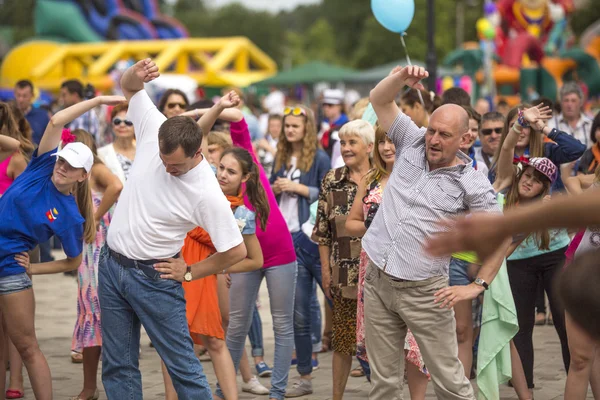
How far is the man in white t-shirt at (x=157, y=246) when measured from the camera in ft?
17.0

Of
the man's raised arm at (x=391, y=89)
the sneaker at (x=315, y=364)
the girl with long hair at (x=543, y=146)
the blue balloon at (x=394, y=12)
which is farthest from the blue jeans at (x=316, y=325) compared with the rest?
the man's raised arm at (x=391, y=89)

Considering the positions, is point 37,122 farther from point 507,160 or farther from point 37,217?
point 507,160

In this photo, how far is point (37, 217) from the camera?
19.3ft

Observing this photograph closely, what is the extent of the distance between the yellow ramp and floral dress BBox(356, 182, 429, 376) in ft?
105

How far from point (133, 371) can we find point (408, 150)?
202cm

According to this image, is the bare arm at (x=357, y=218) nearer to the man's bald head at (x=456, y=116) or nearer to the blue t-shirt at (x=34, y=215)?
the man's bald head at (x=456, y=116)

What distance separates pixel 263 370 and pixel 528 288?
2.35m

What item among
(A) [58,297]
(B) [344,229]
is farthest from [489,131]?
(A) [58,297]

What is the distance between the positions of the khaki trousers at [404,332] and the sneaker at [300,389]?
1.83 m

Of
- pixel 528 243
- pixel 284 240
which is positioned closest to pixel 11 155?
pixel 284 240

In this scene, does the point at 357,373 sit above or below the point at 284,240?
below

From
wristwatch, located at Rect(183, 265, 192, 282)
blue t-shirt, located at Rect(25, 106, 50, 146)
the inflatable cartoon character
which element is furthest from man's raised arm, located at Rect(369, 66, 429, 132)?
the inflatable cartoon character

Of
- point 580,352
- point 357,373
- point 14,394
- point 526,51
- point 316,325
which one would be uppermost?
point 526,51

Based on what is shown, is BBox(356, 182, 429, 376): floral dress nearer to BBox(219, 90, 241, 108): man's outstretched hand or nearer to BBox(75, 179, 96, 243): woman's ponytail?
BBox(219, 90, 241, 108): man's outstretched hand
